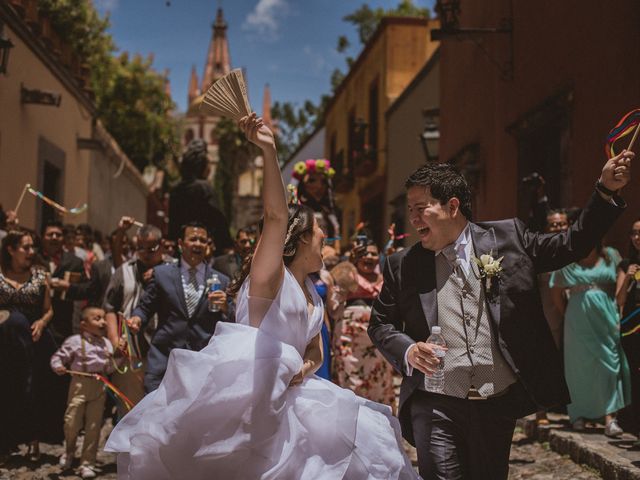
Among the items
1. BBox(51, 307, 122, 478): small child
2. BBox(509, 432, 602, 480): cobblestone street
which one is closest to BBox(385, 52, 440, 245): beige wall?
BBox(509, 432, 602, 480): cobblestone street

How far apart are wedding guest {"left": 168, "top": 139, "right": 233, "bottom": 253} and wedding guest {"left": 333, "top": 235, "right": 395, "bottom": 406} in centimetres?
143

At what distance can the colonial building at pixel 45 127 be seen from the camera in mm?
11711

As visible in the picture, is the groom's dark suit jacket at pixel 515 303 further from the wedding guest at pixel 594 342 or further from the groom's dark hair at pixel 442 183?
the wedding guest at pixel 594 342

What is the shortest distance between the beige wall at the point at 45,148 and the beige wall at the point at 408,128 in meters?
7.47

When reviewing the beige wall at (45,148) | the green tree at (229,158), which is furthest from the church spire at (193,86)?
the beige wall at (45,148)

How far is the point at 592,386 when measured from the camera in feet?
22.8

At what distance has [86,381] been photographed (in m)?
6.69

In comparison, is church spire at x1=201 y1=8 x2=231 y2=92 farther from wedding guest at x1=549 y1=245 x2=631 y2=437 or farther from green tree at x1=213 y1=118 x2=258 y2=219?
wedding guest at x1=549 y1=245 x2=631 y2=437

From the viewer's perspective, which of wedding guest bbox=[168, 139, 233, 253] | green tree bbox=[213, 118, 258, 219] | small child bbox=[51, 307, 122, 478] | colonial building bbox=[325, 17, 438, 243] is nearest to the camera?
small child bbox=[51, 307, 122, 478]

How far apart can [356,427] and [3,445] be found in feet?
15.2

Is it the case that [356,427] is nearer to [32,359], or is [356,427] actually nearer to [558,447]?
[558,447]

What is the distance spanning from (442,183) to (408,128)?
16.6m

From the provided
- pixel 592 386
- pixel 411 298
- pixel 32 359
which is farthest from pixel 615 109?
pixel 32 359

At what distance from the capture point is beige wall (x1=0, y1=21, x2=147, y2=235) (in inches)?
462
